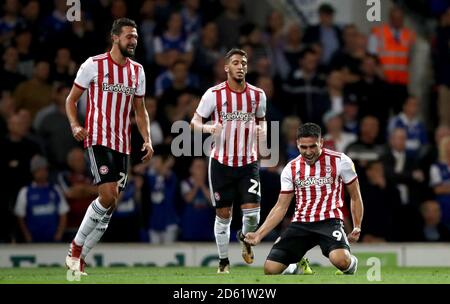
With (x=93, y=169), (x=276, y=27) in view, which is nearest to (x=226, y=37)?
(x=276, y=27)

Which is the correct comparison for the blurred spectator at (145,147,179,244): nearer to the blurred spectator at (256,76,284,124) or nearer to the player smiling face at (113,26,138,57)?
the blurred spectator at (256,76,284,124)

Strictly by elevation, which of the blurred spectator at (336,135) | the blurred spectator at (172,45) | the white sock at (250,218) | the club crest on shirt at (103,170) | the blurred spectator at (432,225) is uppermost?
the blurred spectator at (172,45)

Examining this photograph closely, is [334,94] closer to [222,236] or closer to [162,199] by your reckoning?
[162,199]

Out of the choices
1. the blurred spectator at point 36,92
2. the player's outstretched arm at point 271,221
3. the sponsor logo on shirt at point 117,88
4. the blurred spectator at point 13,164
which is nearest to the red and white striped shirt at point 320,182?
the player's outstretched arm at point 271,221

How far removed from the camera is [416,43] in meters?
20.1

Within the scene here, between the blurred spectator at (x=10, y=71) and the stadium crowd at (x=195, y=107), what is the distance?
0.8 inches

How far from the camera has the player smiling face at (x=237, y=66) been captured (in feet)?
42.6

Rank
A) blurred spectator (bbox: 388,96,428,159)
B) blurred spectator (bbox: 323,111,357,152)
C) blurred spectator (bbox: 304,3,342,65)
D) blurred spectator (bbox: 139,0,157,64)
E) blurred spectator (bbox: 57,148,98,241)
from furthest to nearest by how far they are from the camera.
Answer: blurred spectator (bbox: 304,3,342,65), blurred spectator (bbox: 139,0,157,64), blurred spectator (bbox: 388,96,428,159), blurred spectator (bbox: 323,111,357,152), blurred spectator (bbox: 57,148,98,241)

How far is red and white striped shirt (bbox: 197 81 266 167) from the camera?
13.1 meters

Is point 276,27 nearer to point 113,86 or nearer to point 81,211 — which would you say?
point 81,211

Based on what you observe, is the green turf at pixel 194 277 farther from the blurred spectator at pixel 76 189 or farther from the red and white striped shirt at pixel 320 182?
the blurred spectator at pixel 76 189

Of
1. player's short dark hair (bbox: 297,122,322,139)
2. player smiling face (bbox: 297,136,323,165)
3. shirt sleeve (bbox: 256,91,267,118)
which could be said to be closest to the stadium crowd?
shirt sleeve (bbox: 256,91,267,118)

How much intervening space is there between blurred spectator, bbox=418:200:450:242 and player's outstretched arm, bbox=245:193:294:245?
522cm

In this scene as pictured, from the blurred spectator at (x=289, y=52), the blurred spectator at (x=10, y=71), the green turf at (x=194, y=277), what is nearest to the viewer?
the green turf at (x=194, y=277)
